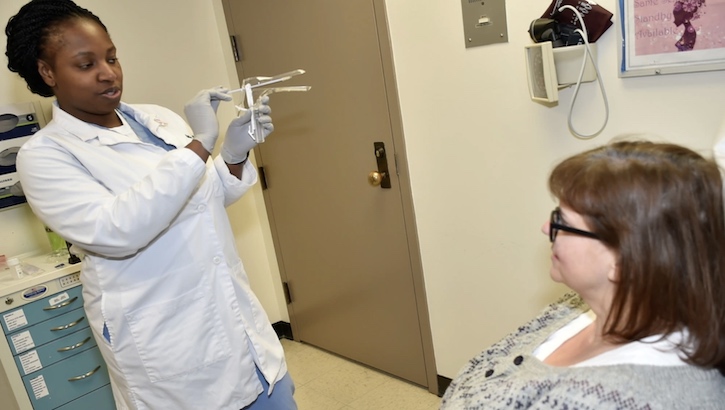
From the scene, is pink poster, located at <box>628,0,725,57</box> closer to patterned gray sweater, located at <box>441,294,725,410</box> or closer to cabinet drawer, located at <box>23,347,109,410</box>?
patterned gray sweater, located at <box>441,294,725,410</box>

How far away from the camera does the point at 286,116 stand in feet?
7.86

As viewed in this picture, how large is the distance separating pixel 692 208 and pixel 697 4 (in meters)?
0.64

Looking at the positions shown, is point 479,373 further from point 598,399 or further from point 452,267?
point 452,267

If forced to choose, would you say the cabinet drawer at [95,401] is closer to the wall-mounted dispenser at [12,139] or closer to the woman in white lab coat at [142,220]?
the woman in white lab coat at [142,220]

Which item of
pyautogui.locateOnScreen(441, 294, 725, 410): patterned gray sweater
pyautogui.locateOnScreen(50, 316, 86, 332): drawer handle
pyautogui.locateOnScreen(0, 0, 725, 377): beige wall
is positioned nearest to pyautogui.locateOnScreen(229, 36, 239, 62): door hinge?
pyautogui.locateOnScreen(0, 0, 725, 377): beige wall

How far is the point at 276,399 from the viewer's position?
155 centimetres

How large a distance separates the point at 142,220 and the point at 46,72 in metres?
0.46

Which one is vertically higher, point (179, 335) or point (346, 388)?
point (179, 335)

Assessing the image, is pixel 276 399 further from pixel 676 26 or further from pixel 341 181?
pixel 676 26

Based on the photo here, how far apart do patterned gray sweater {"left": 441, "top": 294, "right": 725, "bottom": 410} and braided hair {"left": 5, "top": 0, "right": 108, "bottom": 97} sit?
1244 millimetres

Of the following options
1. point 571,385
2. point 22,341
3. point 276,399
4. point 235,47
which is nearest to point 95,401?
point 22,341

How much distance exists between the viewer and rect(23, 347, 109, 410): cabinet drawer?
1.85 m

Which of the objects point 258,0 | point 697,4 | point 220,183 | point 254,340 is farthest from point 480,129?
point 258,0

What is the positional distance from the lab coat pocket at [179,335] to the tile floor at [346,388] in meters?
1.03
